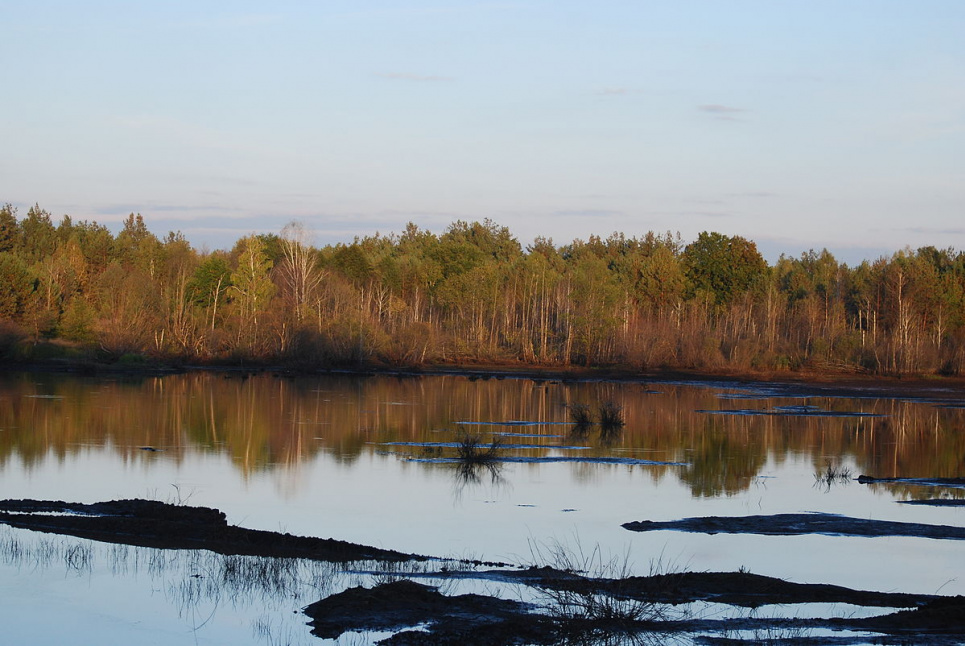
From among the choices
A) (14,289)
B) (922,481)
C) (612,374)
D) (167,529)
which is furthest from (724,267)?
(167,529)

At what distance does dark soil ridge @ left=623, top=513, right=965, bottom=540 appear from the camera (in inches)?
592

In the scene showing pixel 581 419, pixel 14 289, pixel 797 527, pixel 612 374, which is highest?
pixel 14 289

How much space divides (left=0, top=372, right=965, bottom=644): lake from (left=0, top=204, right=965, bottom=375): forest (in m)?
18.7

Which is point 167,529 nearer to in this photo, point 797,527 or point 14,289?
point 797,527

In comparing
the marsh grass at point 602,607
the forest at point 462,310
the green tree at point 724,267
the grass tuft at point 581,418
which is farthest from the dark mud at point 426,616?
the green tree at point 724,267

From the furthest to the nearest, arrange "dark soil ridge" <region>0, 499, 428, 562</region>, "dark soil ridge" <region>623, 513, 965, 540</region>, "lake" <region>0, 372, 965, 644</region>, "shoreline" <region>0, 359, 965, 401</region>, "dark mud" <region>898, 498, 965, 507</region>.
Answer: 1. "shoreline" <region>0, 359, 965, 401</region>
2. "dark mud" <region>898, 498, 965, 507</region>
3. "dark soil ridge" <region>623, 513, 965, 540</region>
4. "dark soil ridge" <region>0, 499, 428, 562</region>
5. "lake" <region>0, 372, 965, 644</region>

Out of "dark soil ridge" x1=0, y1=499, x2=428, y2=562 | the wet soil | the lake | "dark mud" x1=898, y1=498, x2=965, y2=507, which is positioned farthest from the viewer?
"dark mud" x1=898, y1=498, x2=965, y2=507

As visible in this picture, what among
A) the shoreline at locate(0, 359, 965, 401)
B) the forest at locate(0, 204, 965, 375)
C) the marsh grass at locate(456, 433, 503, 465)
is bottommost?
the marsh grass at locate(456, 433, 503, 465)

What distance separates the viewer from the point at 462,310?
72.9m

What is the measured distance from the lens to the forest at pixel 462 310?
56.9 m

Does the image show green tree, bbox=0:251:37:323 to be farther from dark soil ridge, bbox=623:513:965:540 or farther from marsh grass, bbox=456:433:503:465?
dark soil ridge, bbox=623:513:965:540

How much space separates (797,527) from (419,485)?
6752 mm

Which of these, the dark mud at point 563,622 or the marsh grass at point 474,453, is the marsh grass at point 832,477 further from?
the dark mud at point 563,622

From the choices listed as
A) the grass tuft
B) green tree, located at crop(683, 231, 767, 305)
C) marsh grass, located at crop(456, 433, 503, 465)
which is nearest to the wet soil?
marsh grass, located at crop(456, 433, 503, 465)
